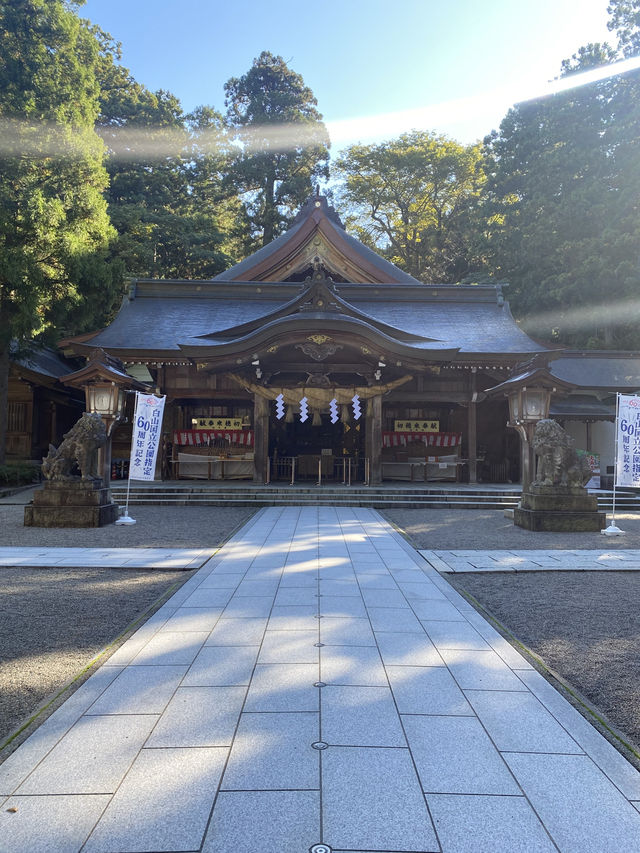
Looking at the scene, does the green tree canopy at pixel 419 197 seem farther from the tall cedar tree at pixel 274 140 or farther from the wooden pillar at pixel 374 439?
the wooden pillar at pixel 374 439

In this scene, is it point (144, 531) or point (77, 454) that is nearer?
point (144, 531)

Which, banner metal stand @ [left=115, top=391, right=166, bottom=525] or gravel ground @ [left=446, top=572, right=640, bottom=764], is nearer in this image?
gravel ground @ [left=446, top=572, right=640, bottom=764]

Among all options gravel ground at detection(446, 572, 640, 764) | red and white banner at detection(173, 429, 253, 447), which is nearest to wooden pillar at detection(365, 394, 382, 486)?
red and white banner at detection(173, 429, 253, 447)

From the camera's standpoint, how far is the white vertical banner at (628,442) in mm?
9398

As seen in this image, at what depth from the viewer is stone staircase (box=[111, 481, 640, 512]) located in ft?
41.3

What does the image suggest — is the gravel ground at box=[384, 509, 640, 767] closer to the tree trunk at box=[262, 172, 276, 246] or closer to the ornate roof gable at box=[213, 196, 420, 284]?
the ornate roof gable at box=[213, 196, 420, 284]

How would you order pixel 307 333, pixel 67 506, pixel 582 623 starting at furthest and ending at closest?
pixel 307 333 < pixel 67 506 < pixel 582 623

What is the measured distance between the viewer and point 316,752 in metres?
2.58

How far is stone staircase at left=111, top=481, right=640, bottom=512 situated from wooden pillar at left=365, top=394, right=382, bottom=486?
987 millimetres

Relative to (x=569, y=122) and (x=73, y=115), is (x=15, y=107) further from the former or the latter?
(x=569, y=122)

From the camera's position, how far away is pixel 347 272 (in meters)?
19.8

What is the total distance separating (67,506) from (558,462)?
9.00 m

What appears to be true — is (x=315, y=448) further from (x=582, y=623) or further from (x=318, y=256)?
(x=582, y=623)

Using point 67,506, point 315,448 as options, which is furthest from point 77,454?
point 315,448
